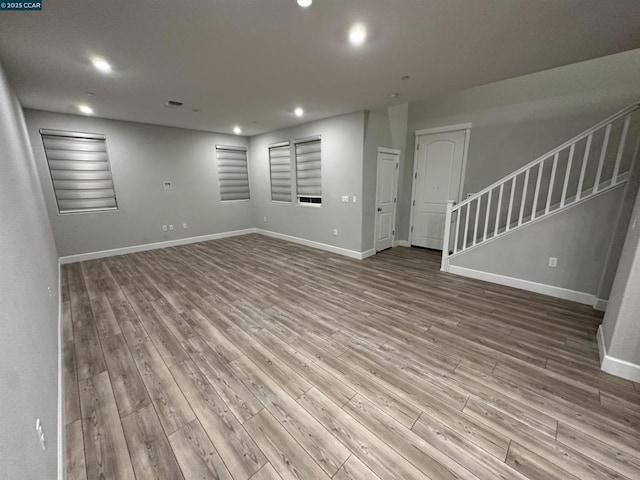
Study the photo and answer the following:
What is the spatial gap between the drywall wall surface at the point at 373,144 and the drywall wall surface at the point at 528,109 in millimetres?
489

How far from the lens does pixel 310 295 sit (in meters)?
3.39

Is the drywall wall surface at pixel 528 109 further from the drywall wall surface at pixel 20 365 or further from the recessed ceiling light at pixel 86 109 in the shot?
the recessed ceiling light at pixel 86 109

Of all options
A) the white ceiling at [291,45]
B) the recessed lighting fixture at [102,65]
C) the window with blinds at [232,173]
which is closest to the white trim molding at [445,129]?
the white ceiling at [291,45]

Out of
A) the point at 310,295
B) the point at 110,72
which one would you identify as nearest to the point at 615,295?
the point at 310,295

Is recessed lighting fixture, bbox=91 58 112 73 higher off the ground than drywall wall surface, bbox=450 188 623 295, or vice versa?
recessed lighting fixture, bbox=91 58 112 73

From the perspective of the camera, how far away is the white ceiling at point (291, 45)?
1.79m

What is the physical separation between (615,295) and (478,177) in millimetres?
3013

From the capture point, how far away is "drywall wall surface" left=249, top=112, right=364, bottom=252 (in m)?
4.68

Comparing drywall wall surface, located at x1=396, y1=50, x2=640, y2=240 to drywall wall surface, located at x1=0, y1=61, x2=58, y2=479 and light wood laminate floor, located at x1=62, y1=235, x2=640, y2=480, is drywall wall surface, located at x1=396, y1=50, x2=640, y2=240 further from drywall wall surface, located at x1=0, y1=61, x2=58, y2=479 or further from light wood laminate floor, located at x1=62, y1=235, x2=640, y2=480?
drywall wall surface, located at x1=0, y1=61, x2=58, y2=479

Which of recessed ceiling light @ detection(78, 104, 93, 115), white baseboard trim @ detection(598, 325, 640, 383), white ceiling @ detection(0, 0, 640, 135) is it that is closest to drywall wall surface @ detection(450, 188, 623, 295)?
white baseboard trim @ detection(598, 325, 640, 383)

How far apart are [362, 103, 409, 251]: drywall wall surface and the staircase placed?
4.62ft

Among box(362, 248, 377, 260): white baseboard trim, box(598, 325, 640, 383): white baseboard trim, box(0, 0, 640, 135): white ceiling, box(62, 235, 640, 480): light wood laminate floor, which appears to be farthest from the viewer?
box(362, 248, 377, 260): white baseboard trim

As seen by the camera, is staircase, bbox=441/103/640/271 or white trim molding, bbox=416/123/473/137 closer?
staircase, bbox=441/103/640/271

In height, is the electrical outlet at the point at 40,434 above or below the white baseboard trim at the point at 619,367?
above
